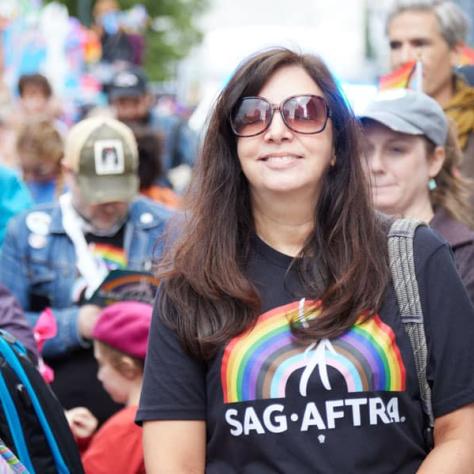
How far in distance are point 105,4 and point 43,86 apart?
42.2 feet

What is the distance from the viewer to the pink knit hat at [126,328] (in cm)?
453

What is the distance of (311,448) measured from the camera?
3.02 meters

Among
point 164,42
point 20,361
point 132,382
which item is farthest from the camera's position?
point 164,42

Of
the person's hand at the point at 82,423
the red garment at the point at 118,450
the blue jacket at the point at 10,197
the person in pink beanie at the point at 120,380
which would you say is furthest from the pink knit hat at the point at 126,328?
the blue jacket at the point at 10,197

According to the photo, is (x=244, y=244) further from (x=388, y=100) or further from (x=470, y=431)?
(x=388, y=100)

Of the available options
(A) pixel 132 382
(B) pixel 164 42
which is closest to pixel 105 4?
(A) pixel 132 382

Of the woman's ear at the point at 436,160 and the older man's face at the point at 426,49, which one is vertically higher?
the older man's face at the point at 426,49

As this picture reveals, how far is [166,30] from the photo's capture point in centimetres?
4981

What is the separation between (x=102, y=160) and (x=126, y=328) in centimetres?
121

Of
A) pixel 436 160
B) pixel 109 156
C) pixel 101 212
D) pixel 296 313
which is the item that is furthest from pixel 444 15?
pixel 296 313

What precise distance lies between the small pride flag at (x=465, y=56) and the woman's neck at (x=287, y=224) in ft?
9.59

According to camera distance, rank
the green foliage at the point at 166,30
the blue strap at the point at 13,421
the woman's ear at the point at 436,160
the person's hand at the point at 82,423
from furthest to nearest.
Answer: the green foliage at the point at 166,30 < the person's hand at the point at 82,423 < the woman's ear at the point at 436,160 < the blue strap at the point at 13,421

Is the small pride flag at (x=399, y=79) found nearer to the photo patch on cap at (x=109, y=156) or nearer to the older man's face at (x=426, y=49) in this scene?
the older man's face at (x=426, y=49)

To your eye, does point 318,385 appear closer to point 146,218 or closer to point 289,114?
point 289,114
